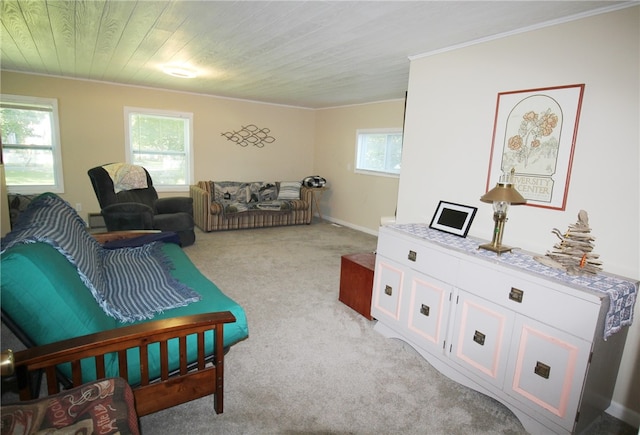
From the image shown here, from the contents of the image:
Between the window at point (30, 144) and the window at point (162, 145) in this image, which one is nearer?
the window at point (30, 144)

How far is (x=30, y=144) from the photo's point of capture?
486cm

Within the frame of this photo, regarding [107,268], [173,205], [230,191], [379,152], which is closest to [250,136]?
[230,191]

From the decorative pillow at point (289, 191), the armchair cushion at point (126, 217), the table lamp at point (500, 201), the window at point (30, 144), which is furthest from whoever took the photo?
the decorative pillow at point (289, 191)

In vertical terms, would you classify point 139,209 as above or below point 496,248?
below

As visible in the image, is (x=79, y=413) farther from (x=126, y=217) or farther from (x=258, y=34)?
(x=126, y=217)

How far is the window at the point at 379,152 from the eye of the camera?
5.46 metres

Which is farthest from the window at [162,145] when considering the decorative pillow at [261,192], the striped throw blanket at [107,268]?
the striped throw blanket at [107,268]

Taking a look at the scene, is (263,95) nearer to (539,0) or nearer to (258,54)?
(258,54)

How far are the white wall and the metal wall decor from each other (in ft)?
13.7

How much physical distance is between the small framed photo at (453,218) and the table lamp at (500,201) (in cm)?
26

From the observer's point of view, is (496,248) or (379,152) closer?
(496,248)

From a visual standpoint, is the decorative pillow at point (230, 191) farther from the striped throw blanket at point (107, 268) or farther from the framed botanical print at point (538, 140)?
the framed botanical print at point (538, 140)

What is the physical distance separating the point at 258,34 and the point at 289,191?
12.6 feet

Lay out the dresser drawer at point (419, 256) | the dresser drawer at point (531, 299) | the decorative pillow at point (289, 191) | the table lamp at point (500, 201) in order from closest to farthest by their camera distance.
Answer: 1. the dresser drawer at point (531, 299)
2. the table lamp at point (500, 201)
3. the dresser drawer at point (419, 256)
4. the decorative pillow at point (289, 191)
